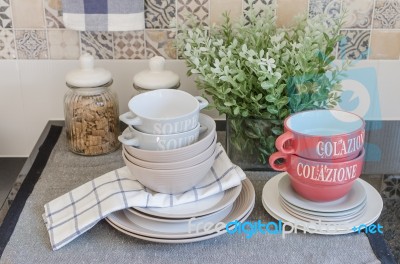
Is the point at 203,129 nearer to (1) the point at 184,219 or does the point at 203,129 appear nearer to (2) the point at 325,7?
(1) the point at 184,219

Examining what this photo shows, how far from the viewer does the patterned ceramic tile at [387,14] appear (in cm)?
126

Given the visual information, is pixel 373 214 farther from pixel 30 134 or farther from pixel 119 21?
pixel 30 134

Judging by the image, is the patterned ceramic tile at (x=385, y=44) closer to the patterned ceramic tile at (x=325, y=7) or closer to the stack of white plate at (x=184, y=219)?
the patterned ceramic tile at (x=325, y=7)

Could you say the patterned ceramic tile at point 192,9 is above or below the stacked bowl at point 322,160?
above

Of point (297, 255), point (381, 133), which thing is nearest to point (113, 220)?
point (297, 255)

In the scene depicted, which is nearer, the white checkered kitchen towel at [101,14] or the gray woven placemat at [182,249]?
the gray woven placemat at [182,249]

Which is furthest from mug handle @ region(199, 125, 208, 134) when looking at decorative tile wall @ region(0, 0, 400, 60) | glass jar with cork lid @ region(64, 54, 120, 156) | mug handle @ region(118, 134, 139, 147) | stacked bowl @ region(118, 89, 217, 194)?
decorative tile wall @ region(0, 0, 400, 60)

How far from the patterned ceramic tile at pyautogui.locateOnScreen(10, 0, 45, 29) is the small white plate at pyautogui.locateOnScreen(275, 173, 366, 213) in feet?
2.23

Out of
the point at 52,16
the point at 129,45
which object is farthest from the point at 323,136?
the point at 52,16

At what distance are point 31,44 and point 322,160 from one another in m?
→ 0.75

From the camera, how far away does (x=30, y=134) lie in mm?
1364

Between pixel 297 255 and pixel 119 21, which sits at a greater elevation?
pixel 119 21

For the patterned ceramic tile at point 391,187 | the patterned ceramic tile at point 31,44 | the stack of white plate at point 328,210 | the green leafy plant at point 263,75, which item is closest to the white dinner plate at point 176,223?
the stack of white plate at point 328,210

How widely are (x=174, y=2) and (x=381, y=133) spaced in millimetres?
575
